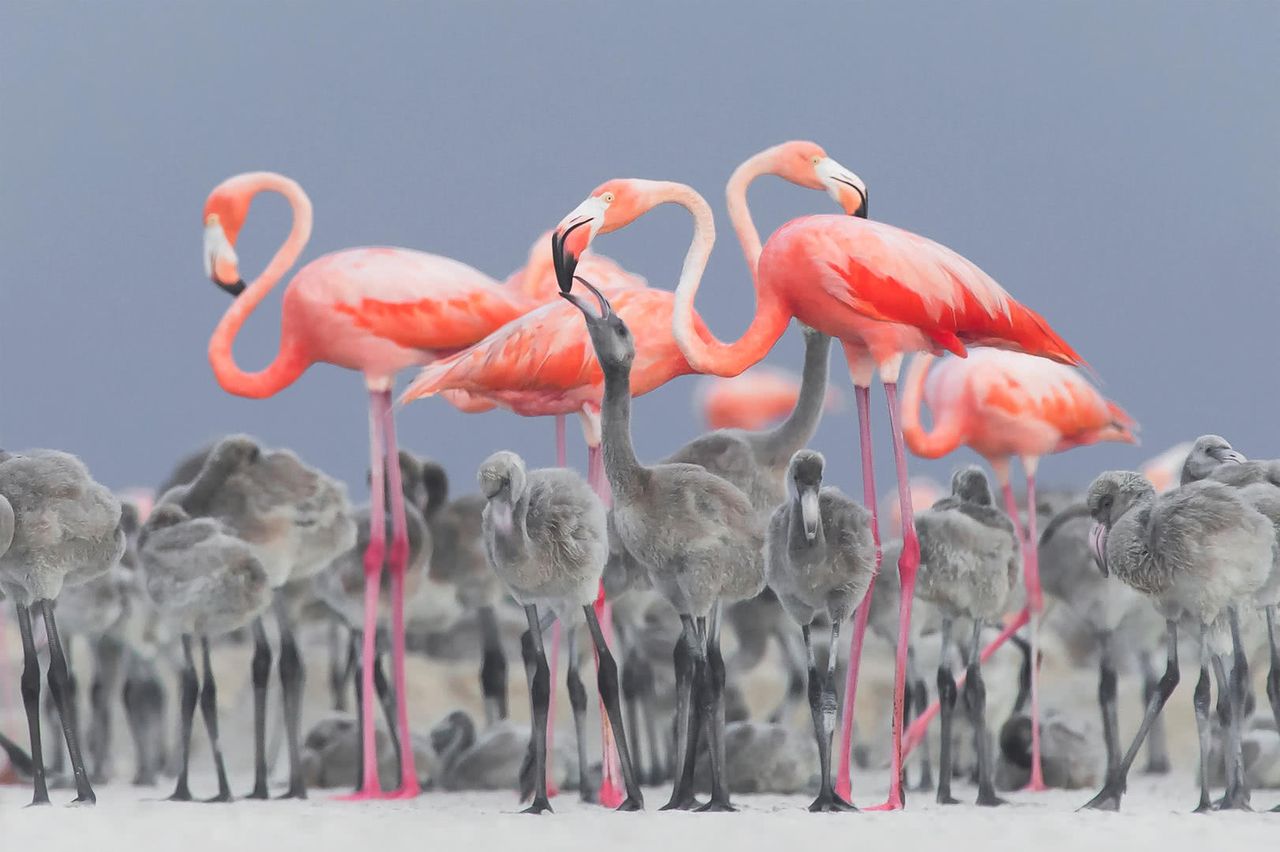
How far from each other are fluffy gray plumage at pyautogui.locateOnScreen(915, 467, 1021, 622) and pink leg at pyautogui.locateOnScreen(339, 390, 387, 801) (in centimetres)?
215

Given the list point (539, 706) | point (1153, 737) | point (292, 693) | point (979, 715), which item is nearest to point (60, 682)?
point (292, 693)

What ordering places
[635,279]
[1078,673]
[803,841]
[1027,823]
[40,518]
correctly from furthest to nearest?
[1078,673] < [635,279] < [40,518] < [1027,823] < [803,841]

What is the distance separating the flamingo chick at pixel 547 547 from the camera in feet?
20.2

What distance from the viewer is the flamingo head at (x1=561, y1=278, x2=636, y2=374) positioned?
20.6ft

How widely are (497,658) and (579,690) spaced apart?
166 centimetres

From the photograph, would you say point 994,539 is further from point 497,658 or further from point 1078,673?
point 1078,673

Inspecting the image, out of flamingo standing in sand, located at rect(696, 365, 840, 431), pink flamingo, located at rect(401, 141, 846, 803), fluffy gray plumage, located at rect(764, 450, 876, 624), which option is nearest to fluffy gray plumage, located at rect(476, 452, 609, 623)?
fluffy gray plumage, located at rect(764, 450, 876, 624)

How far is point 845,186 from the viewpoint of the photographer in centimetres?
772

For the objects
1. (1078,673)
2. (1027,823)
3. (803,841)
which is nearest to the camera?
(803,841)

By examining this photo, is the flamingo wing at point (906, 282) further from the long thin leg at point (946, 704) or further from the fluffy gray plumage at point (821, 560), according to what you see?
the long thin leg at point (946, 704)

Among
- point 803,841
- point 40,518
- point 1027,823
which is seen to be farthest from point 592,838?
point 40,518

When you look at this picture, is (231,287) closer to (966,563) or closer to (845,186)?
(845,186)

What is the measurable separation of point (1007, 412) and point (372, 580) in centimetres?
291

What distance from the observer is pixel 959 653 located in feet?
30.4
